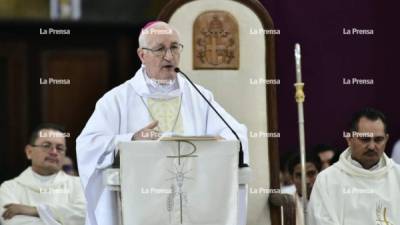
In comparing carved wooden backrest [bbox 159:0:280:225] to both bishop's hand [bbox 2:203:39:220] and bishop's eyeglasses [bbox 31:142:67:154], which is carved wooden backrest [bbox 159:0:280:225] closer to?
bishop's eyeglasses [bbox 31:142:67:154]

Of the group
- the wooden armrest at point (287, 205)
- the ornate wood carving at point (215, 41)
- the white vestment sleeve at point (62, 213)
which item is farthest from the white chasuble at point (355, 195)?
the white vestment sleeve at point (62, 213)

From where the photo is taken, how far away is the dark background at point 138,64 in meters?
8.70

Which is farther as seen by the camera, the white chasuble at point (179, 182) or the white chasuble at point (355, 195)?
the white chasuble at point (355, 195)

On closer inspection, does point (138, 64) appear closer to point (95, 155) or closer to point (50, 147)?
point (50, 147)

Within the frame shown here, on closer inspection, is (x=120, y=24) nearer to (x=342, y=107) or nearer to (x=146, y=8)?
(x=146, y=8)

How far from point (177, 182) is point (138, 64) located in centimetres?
352

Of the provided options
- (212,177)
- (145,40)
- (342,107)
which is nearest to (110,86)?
(342,107)

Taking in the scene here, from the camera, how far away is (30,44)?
9.70 m

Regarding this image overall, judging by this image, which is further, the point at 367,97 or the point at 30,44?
the point at 30,44

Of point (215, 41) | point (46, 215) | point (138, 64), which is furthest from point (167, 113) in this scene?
point (138, 64)

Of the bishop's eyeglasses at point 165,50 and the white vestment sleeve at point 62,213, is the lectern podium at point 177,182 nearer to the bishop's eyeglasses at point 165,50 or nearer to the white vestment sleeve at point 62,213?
the bishop's eyeglasses at point 165,50

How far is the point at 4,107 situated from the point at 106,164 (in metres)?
2.99

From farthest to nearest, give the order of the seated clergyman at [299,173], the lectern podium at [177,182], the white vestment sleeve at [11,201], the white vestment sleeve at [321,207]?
1. the seated clergyman at [299,173]
2. the white vestment sleeve at [11,201]
3. the white vestment sleeve at [321,207]
4. the lectern podium at [177,182]

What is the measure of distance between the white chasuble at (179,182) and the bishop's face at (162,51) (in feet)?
2.41
